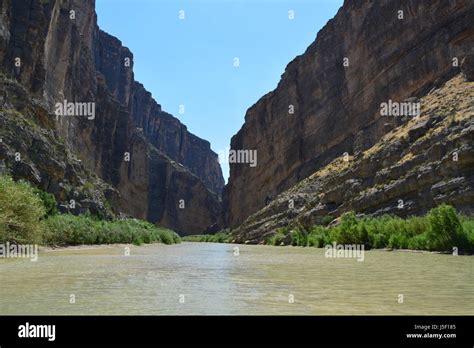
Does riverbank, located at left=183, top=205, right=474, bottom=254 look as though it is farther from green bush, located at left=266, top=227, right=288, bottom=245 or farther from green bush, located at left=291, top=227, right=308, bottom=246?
green bush, located at left=266, top=227, right=288, bottom=245

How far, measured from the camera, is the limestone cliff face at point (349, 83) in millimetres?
64875

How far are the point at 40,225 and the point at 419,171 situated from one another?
31.9 meters

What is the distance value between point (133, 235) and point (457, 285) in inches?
2118

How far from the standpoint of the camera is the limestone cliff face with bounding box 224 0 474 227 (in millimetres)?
64875

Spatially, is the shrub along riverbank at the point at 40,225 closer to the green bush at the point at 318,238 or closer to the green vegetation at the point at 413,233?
the green bush at the point at 318,238

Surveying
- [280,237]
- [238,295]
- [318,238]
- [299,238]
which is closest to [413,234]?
[318,238]

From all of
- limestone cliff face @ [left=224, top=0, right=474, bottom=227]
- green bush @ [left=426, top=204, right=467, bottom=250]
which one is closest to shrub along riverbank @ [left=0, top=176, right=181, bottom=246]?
green bush @ [left=426, top=204, right=467, bottom=250]

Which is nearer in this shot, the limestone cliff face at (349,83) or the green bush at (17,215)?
the green bush at (17,215)

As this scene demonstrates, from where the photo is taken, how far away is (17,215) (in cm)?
2570

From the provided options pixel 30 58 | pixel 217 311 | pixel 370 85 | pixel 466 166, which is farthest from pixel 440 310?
pixel 370 85

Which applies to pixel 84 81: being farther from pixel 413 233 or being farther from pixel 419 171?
pixel 413 233

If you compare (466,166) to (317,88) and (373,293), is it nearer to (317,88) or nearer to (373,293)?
(373,293)

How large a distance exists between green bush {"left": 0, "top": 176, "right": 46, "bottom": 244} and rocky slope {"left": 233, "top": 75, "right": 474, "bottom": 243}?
1138 inches

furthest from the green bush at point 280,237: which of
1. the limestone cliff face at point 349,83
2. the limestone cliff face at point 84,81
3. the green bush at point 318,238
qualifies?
the limestone cliff face at point 84,81
